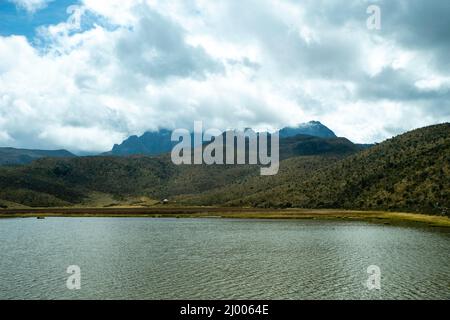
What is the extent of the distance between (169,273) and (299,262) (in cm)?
1575

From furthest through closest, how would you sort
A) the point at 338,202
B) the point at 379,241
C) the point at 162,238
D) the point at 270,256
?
the point at 338,202 → the point at 162,238 → the point at 379,241 → the point at 270,256

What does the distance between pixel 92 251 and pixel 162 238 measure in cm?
1811

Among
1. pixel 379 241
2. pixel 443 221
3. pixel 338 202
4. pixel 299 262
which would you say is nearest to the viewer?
pixel 299 262

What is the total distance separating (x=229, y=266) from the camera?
4931 centimetres

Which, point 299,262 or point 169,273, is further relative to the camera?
point 299,262

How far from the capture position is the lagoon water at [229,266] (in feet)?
123

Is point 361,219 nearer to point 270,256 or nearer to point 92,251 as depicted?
point 270,256

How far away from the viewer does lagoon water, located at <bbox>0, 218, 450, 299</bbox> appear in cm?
3756
